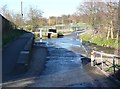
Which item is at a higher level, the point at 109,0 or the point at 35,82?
the point at 109,0

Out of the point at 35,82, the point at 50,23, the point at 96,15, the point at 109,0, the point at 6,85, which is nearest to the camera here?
the point at 6,85

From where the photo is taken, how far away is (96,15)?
59875 mm

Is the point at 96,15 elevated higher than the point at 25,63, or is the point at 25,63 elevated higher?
the point at 96,15

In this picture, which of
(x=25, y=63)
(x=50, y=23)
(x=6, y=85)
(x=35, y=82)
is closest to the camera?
(x=6, y=85)

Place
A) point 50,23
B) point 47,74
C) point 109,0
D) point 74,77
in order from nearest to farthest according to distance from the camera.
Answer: point 74,77 → point 47,74 → point 109,0 → point 50,23

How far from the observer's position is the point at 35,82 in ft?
52.5

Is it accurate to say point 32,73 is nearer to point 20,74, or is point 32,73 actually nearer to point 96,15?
point 20,74

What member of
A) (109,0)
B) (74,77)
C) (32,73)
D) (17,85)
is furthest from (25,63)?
(109,0)

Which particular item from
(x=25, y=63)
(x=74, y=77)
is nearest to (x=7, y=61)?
(x=25, y=63)

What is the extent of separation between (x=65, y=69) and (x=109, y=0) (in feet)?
94.2

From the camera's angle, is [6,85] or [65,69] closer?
[6,85]

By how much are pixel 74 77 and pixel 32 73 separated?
2731mm

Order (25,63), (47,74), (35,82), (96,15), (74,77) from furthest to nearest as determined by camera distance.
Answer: (96,15), (25,63), (47,74), (74,77), (35,82)

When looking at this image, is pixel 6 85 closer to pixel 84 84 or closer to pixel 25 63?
pixel 84 84
